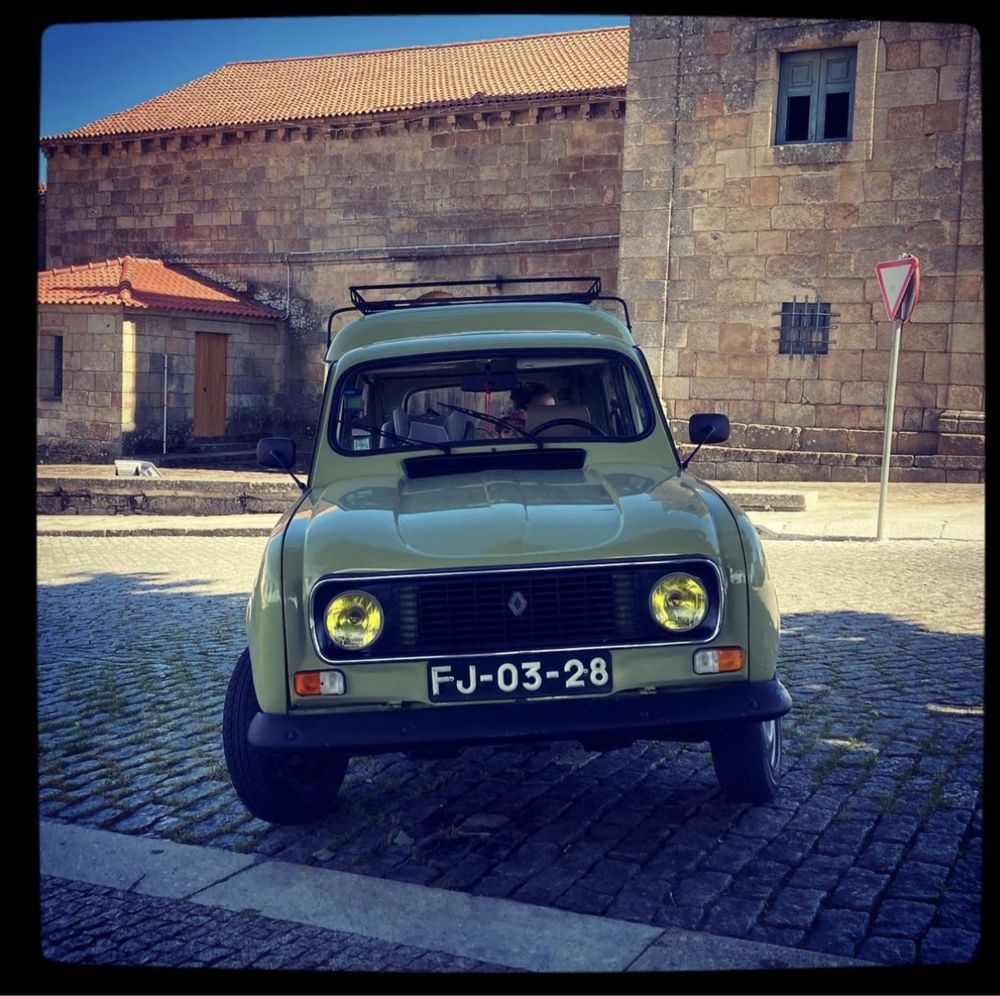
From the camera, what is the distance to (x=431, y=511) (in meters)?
4.29

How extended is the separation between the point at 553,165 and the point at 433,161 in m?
3.35

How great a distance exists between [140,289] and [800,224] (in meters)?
15.6

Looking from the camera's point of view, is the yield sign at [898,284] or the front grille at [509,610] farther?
the yield sign at [898,284]

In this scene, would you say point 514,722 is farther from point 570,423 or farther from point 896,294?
point 896,294

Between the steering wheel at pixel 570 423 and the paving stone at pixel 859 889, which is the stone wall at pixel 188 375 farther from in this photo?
the paving stone at pixel 859 889

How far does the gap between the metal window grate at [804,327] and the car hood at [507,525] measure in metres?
17.7

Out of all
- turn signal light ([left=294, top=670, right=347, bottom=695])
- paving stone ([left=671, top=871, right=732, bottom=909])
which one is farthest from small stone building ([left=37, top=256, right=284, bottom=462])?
paving stone ([left=671, top=871, right=732, bottom=909])

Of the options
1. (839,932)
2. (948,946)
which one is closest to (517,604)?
(839,932)

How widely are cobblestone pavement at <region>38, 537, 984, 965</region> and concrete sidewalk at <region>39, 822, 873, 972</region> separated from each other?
4.9 inches

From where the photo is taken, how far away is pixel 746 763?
14.7 feet

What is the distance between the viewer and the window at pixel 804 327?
21.4 m

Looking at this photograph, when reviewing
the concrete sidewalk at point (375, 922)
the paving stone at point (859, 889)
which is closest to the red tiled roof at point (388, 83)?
the paving stone at point (859, 889)

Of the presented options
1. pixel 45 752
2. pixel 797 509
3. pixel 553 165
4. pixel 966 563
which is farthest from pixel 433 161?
pixel 45 752

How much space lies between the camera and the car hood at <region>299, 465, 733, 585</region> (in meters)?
3.92
